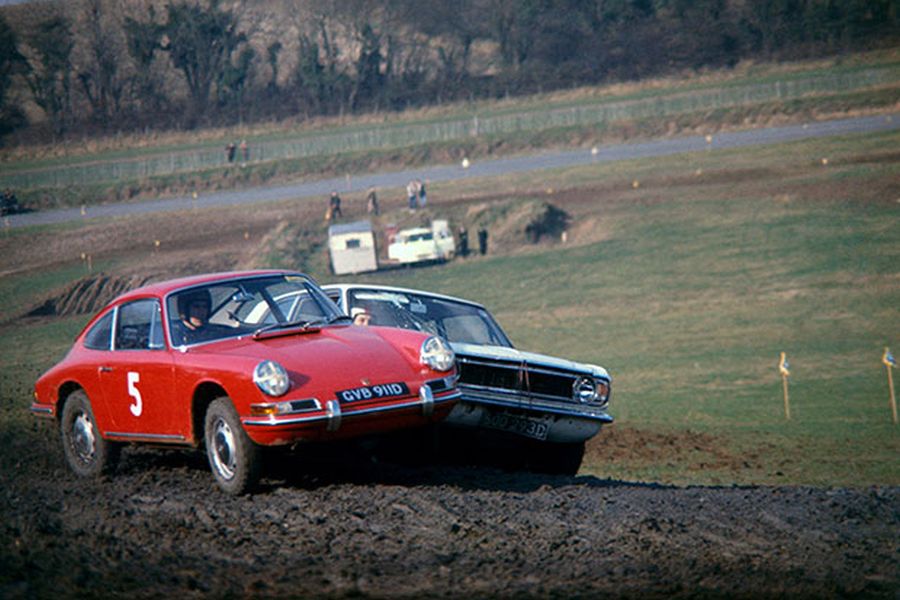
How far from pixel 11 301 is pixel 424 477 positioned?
2346cm

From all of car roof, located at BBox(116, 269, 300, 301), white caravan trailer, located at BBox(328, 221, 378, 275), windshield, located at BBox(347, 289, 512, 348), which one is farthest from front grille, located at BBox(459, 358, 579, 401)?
white caravan trailer, located at BBox(328, 221, 378, 275)

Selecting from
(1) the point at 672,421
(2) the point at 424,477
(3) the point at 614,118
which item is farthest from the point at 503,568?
(3) the point at 614,118

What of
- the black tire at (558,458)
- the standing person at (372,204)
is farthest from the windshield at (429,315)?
the standing person at (372,204)

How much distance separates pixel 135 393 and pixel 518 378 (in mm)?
3086

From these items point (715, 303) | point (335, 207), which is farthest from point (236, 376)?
point (335, 207)

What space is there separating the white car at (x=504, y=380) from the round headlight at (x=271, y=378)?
1.95 m

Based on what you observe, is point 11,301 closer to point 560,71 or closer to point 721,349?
point 721,349

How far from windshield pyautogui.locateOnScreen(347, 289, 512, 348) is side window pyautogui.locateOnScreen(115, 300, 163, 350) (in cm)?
202

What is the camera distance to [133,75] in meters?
45.4

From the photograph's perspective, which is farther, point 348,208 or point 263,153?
point 263,153

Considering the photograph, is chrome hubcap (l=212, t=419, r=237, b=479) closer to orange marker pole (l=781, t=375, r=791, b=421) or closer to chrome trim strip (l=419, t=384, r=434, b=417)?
chrome trim strip (l=419, t=384, r=434, b=417)

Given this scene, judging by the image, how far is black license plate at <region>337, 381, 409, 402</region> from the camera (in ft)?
27.8

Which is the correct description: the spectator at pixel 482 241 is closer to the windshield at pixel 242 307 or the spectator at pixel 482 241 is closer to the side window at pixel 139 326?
the windshield at pixel 242 307

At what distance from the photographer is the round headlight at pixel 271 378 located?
8.31 m
